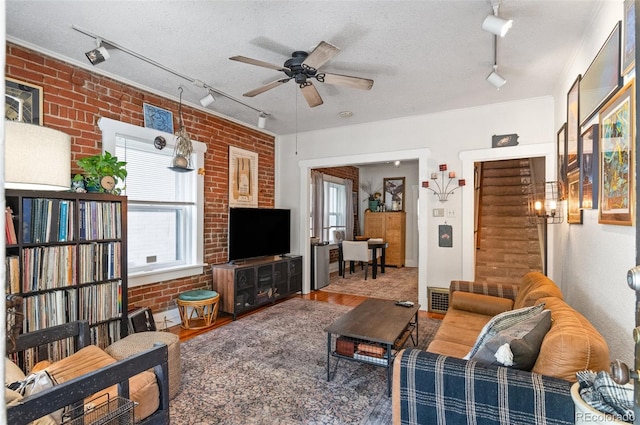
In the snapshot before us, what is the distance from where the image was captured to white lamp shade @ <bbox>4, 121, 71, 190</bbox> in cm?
107

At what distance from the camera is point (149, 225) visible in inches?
141

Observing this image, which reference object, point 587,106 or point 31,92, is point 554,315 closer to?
point 587,106

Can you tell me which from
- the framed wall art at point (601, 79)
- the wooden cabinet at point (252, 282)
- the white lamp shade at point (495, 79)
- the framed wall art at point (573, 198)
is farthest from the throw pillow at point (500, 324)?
the wooden cabinet at point (252, 282)

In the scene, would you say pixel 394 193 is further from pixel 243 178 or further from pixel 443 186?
pixel 243 178

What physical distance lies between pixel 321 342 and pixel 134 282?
6.69ft

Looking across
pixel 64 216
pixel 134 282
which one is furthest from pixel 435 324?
pixel 64 216

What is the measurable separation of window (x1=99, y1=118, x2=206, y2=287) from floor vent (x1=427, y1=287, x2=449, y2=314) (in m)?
3.05

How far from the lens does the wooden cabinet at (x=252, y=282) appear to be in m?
3.92

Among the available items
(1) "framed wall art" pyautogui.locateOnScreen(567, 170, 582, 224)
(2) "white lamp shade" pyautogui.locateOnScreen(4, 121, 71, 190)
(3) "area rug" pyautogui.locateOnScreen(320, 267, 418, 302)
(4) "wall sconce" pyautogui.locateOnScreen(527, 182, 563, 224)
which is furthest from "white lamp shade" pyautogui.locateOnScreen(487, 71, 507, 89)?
(3) "area rug" pyautogui.locateOnScreen(320, 267, 418, 302)

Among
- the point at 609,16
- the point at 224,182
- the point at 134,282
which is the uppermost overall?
the point at 609,16

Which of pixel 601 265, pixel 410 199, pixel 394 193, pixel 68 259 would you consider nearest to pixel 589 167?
pixel 601 265

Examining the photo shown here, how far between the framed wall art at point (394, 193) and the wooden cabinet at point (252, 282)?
13.8 ft

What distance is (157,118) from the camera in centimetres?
355

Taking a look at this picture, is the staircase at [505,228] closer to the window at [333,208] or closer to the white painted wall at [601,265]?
the white painted wall at [601,265]
